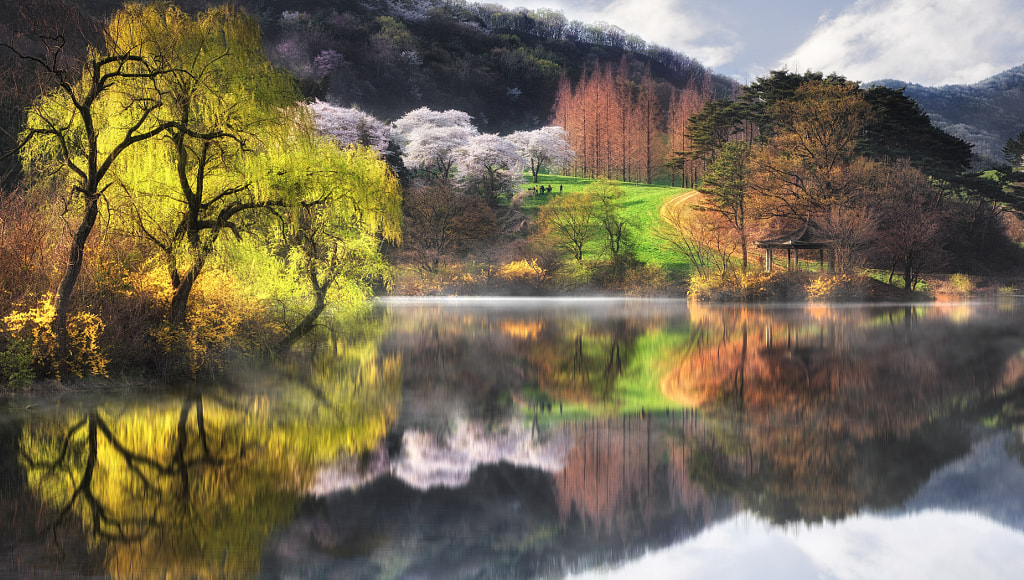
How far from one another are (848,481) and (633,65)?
16692 cm

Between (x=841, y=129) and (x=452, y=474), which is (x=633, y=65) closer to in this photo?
(x=841, y=129)

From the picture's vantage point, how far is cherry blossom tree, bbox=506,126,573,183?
88.1 m

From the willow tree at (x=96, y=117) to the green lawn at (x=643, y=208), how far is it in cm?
4878

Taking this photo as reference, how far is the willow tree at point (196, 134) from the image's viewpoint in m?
15.1

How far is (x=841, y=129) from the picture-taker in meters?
52.6

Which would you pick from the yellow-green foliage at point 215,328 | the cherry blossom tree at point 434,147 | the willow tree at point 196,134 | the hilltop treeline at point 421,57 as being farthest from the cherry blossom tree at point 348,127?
the willow tree at point 196,134

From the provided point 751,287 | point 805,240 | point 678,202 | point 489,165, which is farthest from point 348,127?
point 805,240

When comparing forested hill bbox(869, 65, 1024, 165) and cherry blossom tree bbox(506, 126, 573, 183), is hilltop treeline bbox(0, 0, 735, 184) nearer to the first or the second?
cherry blossom tree bbox(506, 126, 573, 183)

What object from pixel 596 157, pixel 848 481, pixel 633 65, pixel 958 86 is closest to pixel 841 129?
pixel 596 157

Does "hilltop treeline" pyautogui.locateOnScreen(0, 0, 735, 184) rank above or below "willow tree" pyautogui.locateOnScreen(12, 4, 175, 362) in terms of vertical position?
Answer: above

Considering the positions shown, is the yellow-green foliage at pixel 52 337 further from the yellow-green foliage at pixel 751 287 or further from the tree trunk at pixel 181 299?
the yellow-green foliage at pixel 751 287

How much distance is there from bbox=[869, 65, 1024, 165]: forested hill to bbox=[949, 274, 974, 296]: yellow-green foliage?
9756 cm

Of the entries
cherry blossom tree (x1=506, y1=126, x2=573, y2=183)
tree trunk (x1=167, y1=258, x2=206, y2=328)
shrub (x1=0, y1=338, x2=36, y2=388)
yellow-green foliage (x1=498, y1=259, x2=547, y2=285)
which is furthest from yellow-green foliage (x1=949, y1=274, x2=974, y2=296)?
shrub (x1=0, y1=338, x2=36, y2=388)

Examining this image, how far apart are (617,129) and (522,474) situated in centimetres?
9222
